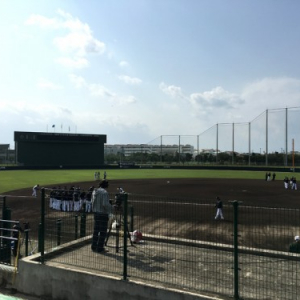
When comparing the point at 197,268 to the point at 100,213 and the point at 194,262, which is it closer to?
the point at 194,262

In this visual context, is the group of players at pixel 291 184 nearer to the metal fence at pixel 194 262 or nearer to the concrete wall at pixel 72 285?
the metal fence at pixel 194 262

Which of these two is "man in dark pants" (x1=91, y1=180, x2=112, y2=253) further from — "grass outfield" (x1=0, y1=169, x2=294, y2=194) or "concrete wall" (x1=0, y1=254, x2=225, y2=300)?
"grass outfield" (x1=0, y1=169, x2=294, y2=194)

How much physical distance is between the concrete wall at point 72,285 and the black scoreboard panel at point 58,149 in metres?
76.9

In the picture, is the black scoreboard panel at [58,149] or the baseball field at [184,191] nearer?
the baseball field at [184,191]

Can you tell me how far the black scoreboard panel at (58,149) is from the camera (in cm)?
8188

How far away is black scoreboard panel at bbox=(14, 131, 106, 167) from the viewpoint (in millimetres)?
81875

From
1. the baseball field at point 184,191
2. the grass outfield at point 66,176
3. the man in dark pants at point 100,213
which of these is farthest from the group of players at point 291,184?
the man in dark pants at point 100,213

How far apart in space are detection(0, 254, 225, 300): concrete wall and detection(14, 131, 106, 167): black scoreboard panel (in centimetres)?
7691

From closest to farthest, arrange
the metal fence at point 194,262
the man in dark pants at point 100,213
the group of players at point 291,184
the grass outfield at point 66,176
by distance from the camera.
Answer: the metal fence at point 194,262 → the man in dark pants at point 100,213 → the group of players at point 291,184 → the grass outfield at point 66,176

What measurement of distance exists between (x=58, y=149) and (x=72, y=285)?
8291 centimetres

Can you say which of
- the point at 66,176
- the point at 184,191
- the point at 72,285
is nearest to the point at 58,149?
the point at 66,176

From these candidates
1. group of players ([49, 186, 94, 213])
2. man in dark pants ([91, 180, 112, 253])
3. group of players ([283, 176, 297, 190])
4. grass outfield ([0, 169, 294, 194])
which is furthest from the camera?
grass outfield ([0, 169, 294, 194])

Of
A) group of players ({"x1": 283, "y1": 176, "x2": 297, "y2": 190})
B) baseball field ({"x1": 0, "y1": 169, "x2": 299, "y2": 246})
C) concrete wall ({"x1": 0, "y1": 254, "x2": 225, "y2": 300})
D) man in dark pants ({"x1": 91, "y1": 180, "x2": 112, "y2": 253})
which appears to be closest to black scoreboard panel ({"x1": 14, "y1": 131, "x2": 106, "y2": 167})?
baseball field ({"x1": 0, "y1": 169, "x2": 299, "y2": 246})

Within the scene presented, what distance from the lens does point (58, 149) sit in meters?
86.0
